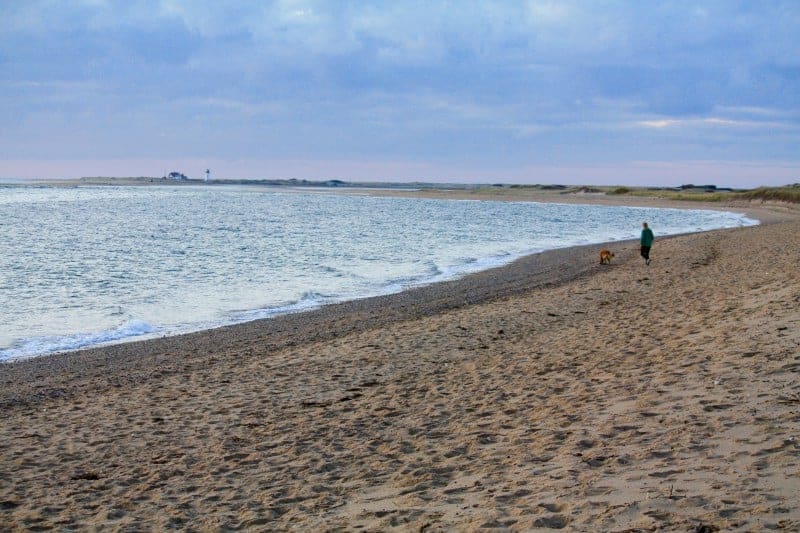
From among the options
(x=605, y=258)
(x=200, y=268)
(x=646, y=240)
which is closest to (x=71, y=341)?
(x=200, y=268)

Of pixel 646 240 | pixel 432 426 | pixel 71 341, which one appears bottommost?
pixel 71 341

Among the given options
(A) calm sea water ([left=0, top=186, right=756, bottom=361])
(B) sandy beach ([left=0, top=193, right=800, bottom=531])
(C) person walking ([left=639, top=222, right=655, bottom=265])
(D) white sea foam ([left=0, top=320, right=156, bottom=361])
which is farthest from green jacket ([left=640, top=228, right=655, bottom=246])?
(D) white sea foam ([left=0, top=320, right=156, bottom=361])

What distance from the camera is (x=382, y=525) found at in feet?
18.6

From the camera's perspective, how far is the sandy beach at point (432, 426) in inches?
229

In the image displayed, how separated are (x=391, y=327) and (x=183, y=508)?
337 inches

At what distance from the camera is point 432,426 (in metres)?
8.29

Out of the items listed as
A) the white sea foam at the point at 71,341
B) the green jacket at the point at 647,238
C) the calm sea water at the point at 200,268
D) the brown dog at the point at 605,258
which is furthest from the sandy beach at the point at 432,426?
the brown dog at the point at 605,258

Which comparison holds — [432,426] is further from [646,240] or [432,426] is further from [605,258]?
[605,258]

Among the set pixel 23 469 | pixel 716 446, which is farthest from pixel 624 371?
pixel 23 469

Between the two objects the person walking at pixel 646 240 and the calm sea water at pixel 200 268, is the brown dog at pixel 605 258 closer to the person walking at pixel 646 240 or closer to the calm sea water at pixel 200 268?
the person walking at pixel 646 240

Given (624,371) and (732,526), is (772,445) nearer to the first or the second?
(732,526)

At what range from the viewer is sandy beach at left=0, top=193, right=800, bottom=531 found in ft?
19.1

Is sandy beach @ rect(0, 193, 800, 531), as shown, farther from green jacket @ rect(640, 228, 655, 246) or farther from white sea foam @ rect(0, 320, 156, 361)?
green jacket @ rect(640, 228, 655, 246)

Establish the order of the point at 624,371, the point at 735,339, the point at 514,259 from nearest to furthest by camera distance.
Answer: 1. the point at 624,371
2. the point at 735,339
3. the point at 514,259
